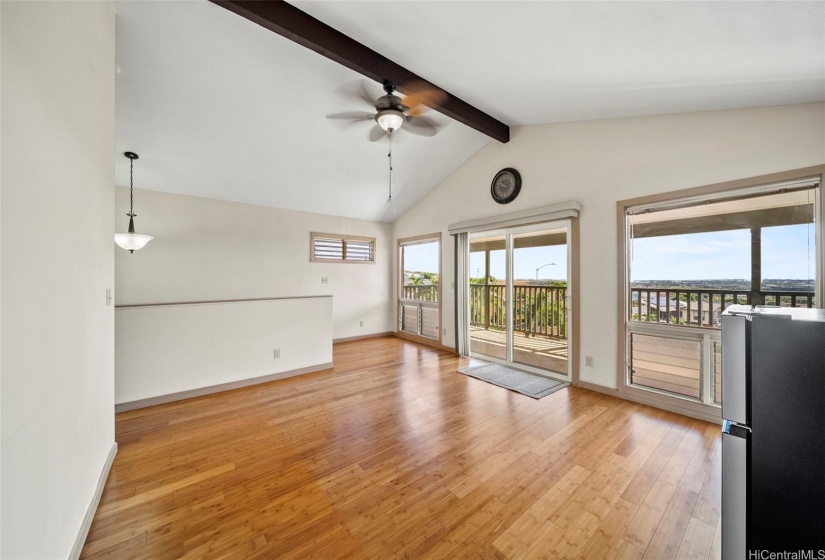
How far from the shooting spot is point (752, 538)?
35.2 inches

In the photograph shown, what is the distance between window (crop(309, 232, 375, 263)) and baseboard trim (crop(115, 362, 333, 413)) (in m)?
2.28

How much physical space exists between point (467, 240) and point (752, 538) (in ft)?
14.1

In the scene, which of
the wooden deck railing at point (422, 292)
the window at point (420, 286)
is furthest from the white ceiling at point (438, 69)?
the wooden deck railing at point (422, 292)

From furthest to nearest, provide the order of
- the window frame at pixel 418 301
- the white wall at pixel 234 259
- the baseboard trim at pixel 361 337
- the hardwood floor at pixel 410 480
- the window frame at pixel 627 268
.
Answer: the baseboard trim at pixel 361 337
the window frame at pixel 418 301
the white wall at pixel 234 259
the window frame at pixel 627 268
the hardwood floor at pixel 410 480

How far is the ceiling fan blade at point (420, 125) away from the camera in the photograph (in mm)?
3092

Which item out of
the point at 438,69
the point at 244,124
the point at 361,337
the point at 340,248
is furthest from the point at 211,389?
the point at 438,69

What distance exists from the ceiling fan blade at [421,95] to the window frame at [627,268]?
220cm

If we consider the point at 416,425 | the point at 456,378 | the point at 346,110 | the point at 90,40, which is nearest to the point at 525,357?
the point at 456,378

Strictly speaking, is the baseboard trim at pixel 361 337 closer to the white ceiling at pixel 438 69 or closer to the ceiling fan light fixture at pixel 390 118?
the white ceiling at pixel 438 69

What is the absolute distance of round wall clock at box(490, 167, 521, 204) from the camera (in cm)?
412

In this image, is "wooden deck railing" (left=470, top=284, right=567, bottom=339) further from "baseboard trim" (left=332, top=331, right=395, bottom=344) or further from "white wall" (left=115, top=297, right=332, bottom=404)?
"white wall" (left=115, top=297, right=332, bottom=404)

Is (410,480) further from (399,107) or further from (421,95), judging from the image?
(421,95)

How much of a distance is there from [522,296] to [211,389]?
161 inches

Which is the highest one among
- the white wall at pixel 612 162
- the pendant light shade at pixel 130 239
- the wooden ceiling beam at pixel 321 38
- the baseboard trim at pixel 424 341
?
the wooden ceiling beam at pixel 321 38
